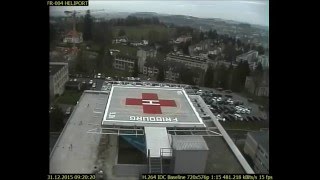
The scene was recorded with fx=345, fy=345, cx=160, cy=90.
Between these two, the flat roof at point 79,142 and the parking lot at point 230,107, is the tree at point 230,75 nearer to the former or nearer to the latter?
the parking lot at point 230,107

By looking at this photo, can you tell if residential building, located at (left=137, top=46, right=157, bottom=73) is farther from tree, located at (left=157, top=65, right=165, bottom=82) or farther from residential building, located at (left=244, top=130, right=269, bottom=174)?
residential building, located at (left=244, top=130, right=269, bottom=174)

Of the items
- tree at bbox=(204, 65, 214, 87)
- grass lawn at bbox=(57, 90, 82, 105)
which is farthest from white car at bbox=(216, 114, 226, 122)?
grass lawn at bbox=(57, 90, 82, 105)

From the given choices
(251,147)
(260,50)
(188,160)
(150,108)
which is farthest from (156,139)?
(260,50)

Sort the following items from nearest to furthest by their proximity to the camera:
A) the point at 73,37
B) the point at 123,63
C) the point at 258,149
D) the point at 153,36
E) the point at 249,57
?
the point at 258,149 < the point at 73,37 < the point at 249,57 < the point at 153,36 < the point at 123,63

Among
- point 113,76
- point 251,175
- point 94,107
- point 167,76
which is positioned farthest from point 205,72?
point 251,175

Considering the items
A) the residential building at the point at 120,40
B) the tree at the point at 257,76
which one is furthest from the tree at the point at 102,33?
the tree at the point at 257,76

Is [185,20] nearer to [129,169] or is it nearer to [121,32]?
[121,32]

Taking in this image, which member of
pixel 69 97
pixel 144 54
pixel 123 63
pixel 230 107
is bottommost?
pixel 230 107
